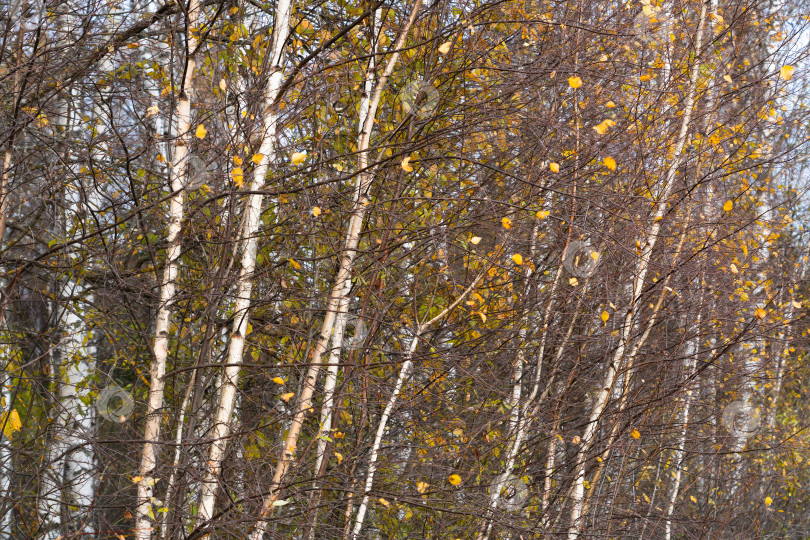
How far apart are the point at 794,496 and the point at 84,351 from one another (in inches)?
384

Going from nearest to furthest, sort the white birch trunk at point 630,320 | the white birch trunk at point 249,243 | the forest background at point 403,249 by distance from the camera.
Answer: the white birch trunk at point 249,243 → the forest background at point 403,249 → the white birch trunk at point 630,320

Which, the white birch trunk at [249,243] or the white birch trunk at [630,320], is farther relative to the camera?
the white birch trunk at [630,320]

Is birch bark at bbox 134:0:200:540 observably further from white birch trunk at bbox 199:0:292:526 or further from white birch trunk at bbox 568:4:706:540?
white birch trunk at bbox 568:4:706:540

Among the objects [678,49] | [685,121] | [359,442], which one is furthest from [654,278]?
[359,442]

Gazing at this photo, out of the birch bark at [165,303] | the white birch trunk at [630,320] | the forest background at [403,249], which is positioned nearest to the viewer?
the birch bark at [165,303]

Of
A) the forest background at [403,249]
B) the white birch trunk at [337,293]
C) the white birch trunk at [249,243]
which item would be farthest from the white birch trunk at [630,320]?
the white birch trunk at [249,243]

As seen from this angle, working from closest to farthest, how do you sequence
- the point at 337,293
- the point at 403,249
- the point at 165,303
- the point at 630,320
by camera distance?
1. the point at 165,303
2. the point at 337,293
3. the point at 403,249
4. the point at 630,320

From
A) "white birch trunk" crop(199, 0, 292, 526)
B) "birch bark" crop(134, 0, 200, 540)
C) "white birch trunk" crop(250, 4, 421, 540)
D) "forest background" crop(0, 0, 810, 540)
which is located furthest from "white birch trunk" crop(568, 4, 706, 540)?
"birch bark" crop(134, 0, 200, 540)

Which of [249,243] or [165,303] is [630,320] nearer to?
[249,243]

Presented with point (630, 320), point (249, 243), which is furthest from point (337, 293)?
point (630, 320)

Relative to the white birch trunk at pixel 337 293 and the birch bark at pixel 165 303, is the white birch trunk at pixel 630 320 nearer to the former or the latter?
the white birch trunk at pixel 337 293

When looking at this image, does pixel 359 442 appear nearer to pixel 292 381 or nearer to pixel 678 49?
pixel 292 381

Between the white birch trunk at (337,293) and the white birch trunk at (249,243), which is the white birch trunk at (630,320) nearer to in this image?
the white birch trunk at (337,293)

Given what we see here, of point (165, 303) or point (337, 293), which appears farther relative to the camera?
point (337, 293)
